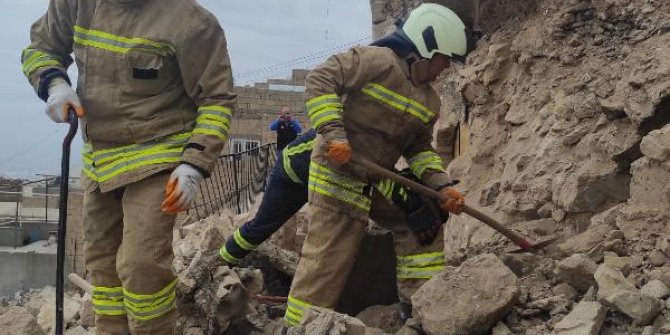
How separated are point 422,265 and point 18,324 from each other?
7.56 feet

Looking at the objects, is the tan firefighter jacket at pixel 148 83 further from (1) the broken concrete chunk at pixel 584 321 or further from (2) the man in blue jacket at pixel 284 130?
(2) the man in blue jacket at pixel 284 130

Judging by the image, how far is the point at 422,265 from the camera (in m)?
3.71

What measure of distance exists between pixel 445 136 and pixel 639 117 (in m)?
3.24

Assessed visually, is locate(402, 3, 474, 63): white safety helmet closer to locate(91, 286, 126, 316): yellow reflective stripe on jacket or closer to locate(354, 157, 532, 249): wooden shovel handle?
locate(354, 157, 532, 249): wooden shovel handle

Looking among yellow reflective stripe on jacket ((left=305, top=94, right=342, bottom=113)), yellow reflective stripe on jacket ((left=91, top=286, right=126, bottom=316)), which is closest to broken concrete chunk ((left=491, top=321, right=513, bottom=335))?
yellow reflective stripe on jacket ((left=305, top=94, right=342, bottom=113))

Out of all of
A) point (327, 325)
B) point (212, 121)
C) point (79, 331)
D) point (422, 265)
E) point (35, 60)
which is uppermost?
point (35, 60)

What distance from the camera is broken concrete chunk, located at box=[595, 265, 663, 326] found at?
270cm

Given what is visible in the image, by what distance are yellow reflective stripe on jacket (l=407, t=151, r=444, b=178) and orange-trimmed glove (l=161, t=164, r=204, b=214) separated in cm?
166

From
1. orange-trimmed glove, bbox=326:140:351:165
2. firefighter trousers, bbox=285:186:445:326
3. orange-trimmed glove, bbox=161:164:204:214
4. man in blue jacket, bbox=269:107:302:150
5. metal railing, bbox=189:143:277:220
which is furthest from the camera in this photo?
metal railing, bbox=189:143:277:220

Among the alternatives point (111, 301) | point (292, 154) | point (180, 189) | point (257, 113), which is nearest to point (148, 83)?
point (180, 189)

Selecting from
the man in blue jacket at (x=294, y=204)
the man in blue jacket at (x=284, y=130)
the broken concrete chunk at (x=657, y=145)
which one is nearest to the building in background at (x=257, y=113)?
the man in blue jacket at (x=284, y=130)

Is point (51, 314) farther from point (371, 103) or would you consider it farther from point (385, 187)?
point (371, 103)

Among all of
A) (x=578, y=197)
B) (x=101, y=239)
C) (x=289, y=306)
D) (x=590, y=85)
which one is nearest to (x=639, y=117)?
(x=578, y=197)

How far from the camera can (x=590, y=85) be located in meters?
4.71
